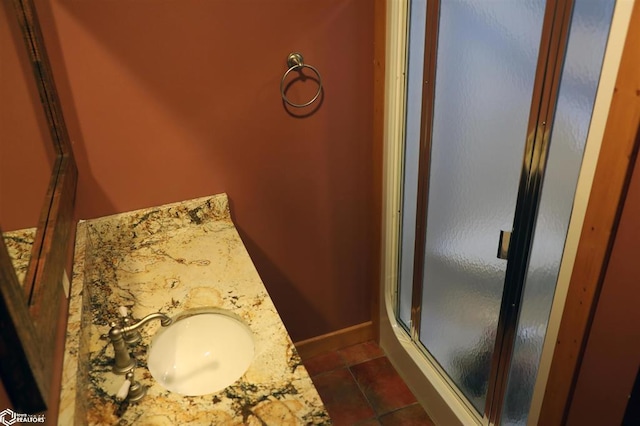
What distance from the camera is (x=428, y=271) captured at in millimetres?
1797

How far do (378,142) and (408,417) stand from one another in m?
1.14

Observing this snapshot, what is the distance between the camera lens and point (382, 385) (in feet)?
6.91

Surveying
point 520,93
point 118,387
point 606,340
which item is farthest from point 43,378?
point 520,93

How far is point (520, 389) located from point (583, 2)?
107cm

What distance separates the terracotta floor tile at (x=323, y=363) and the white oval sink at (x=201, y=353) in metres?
0.98

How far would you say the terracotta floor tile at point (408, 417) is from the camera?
75.3 inches

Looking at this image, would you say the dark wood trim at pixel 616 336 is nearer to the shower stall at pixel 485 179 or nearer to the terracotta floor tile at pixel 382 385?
the shower stall at pixel 485 179

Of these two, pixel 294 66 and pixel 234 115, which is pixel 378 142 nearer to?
pixel 294 66

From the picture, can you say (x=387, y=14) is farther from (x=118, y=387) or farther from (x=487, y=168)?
(x=118, y=387)

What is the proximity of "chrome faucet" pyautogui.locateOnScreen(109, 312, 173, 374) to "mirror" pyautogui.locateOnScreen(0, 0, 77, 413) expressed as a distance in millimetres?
135

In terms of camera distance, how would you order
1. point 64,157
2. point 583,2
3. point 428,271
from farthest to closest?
point 428,271 < point 64,157 < point 583,2

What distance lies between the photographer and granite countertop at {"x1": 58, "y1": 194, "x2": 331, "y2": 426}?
96 cm

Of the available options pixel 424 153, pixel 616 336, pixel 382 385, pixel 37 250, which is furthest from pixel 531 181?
pixel 382 385

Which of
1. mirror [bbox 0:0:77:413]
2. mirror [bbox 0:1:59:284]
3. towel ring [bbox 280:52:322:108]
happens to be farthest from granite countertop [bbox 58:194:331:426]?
towel ring [bbox 280:52:322:108]
